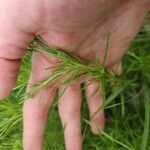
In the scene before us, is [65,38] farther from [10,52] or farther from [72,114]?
[72,114]

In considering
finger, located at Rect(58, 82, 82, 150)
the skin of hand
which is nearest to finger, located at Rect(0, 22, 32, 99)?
the skin of hand

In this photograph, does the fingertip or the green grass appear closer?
the fingertip

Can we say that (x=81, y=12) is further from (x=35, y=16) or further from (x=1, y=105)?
(x=1, y=105)

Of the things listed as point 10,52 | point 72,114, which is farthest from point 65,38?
point 72,114

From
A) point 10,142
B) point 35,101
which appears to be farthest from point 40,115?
point 10,142

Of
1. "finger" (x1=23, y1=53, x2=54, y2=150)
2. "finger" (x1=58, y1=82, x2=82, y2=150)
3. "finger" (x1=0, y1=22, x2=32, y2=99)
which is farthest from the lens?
"finger" (x1=58, y1=82, x2=82, y2=150)

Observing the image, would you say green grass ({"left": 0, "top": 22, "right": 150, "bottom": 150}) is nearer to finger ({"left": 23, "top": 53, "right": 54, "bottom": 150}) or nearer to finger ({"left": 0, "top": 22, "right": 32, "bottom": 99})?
finger ({"left": 23, "top": 53, "right": 54, "bottom": 150})

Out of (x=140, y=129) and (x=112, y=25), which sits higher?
(x=112, y=25)
